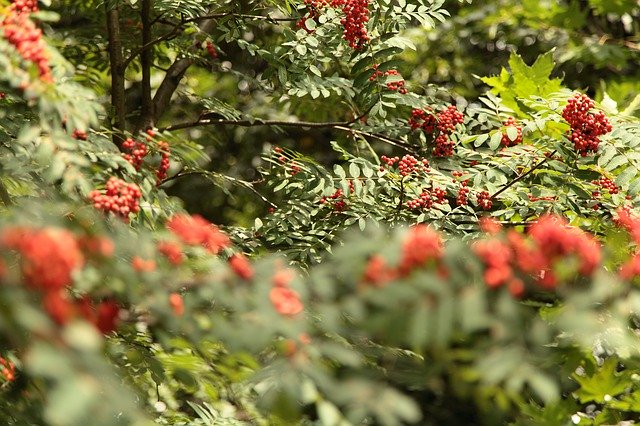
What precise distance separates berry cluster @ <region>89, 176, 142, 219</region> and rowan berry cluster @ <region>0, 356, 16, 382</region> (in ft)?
→ 1.46

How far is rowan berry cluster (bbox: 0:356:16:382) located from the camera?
1.84 metres

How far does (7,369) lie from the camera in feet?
6.16

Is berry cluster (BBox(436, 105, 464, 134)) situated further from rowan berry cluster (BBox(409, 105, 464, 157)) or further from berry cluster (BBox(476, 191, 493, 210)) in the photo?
berry cluster (BBox(476, 191, 493, 210))

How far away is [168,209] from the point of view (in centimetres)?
218

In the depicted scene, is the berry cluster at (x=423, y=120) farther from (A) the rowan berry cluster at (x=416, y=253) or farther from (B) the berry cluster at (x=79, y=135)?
(A) the rowan berry cluster at (x=416, y=253)

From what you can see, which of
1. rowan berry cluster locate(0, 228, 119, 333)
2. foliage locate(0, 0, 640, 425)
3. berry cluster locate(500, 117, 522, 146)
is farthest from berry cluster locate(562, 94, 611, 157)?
rowan berry cluster locate(0, 228, 119, 333)

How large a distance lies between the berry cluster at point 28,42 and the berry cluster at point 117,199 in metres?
0.29

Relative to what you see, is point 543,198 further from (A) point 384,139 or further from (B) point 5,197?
(B) point 5,197

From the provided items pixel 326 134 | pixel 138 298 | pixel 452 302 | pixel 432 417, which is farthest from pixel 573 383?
pixel 326 134

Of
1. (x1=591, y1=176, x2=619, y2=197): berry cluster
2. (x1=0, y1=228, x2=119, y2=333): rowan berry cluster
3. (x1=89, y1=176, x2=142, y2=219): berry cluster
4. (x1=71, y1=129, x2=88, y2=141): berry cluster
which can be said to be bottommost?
(x1=591, y1=176, x2=619, y2=197): berry cluster

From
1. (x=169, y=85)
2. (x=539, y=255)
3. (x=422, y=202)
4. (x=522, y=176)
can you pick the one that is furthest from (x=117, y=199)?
(x=169, y=85)

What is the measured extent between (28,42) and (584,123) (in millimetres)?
1658

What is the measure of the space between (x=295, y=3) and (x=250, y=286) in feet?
6.11

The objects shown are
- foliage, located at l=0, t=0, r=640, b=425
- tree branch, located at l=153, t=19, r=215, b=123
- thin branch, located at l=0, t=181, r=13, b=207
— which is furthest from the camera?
tree branch, located at l=153, t=19, r=215, b=123
